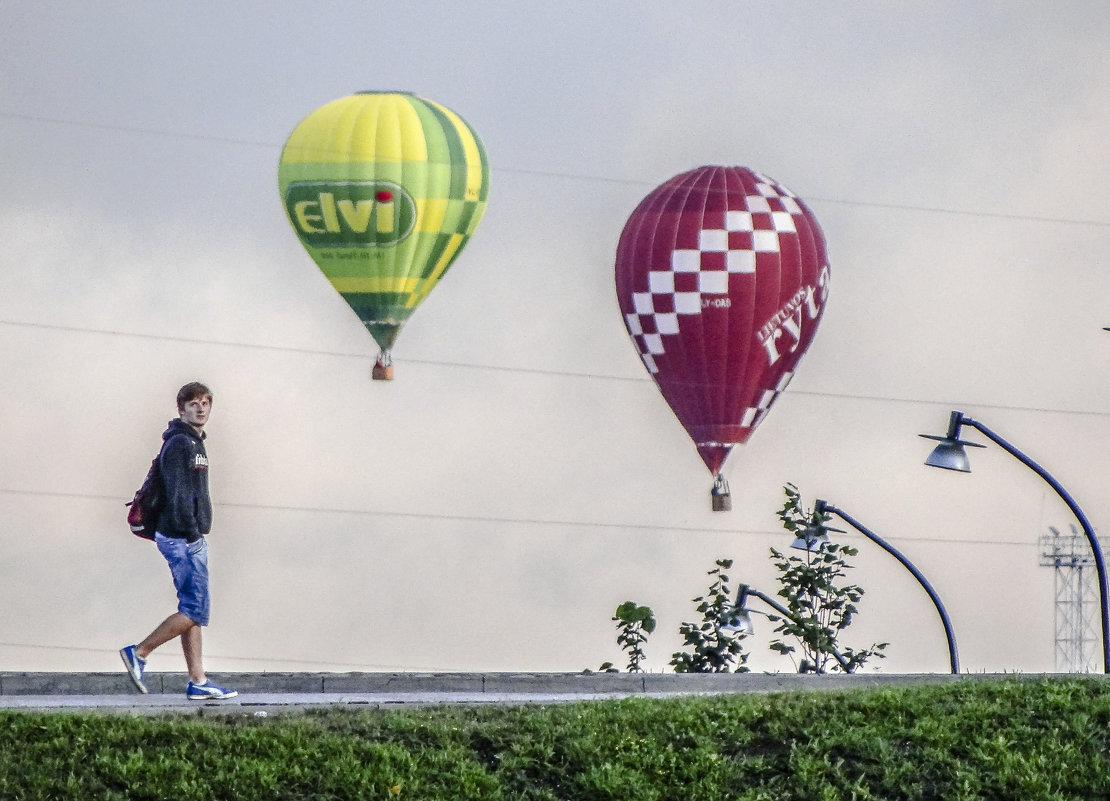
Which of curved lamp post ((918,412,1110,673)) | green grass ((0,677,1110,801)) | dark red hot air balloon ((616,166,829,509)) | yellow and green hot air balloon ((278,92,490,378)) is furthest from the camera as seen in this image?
dark red hot air balloon ((616,166,829,509))

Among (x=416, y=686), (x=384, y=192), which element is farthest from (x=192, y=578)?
(x=384, y=192)

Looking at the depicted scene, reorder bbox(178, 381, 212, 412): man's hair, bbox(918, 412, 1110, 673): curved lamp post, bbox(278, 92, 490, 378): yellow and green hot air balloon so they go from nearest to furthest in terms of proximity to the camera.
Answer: bbox(178, 381, 212, 412): man's hair → bbox(918, 412, 1110, 673): curved lamp post → bbox(278, 92, 490, 378): yellow and green hot air balloon

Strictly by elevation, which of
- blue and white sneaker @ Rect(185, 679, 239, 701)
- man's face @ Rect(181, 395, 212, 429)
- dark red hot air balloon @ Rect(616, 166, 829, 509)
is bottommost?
blue and white sneaker @ Rect(185, 679, 239, 701)

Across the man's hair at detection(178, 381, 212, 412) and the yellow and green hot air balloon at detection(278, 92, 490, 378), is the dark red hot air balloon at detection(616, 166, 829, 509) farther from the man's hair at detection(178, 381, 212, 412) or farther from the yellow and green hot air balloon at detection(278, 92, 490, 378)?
the man's hair at detection(178, 381, 212, 412)

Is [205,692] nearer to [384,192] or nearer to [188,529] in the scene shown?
[188,529]

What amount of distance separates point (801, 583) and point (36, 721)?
11.8 m

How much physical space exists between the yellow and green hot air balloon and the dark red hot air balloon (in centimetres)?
248

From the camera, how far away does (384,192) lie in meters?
33.2

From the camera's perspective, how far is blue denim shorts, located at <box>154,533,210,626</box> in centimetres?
1686

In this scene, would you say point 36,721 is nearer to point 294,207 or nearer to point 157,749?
point 157,749

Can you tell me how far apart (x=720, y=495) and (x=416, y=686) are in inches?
703

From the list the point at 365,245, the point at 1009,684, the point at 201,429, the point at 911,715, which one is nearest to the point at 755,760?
the point at 911,715

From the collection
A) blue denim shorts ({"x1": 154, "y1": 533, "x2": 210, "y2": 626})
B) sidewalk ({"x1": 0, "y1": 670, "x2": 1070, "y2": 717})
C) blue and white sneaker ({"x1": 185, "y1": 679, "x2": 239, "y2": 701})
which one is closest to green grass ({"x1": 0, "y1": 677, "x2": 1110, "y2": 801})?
sidewalk ({"x1": 0, "y1": 670, "x2": 1070, "y2": 717})

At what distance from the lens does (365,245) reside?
110 ft
